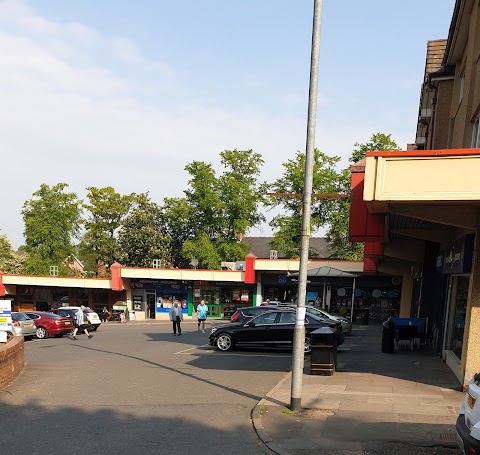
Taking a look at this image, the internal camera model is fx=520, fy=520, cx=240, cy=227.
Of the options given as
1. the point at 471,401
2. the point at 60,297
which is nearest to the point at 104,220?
the point at 60,297

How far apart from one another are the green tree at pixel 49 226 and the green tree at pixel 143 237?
5.50 m

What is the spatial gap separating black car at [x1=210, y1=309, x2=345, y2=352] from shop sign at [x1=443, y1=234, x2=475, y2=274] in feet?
17.8

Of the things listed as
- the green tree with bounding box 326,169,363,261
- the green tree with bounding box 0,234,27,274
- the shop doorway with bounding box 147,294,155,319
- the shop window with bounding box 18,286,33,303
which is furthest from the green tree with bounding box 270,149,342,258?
the green tree with bounding box 0,234,27,274

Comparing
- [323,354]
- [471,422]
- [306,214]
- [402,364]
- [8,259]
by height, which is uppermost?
[306,214]

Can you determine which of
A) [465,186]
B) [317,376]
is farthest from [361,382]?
[465,186]

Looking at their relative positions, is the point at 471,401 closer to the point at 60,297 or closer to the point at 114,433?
the point at 114,433

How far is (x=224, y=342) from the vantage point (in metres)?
17.0

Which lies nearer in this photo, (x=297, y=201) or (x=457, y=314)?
(x=457, y=314)

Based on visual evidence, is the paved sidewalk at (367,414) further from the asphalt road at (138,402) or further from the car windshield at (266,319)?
the car windshield at (266,319)

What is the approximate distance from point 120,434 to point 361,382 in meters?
5.47

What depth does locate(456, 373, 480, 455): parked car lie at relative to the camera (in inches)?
191

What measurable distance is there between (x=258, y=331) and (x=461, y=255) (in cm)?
794

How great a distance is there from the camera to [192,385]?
428 inches

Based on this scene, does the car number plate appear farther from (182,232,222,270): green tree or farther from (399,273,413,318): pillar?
(182,232,222,270): green tree
